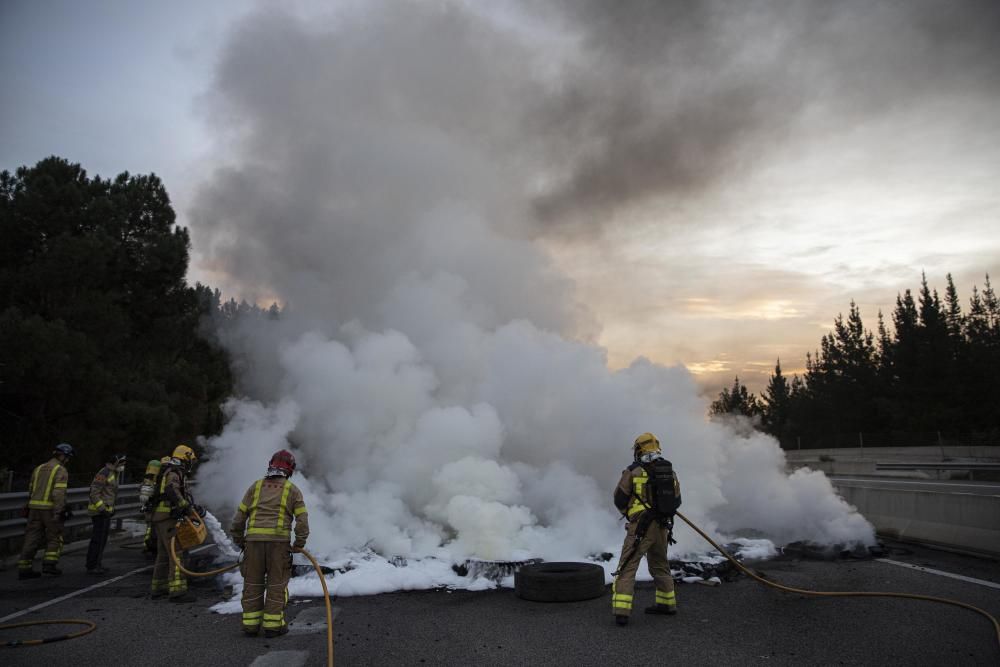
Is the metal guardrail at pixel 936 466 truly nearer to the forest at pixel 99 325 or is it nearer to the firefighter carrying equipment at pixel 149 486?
the forest at pixel 99 325

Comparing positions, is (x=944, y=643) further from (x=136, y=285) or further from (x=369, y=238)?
(x=136, y=285)

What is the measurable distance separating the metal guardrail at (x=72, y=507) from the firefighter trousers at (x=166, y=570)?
2710 mm

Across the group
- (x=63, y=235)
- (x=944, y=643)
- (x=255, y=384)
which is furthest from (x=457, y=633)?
(x=63, y=235)

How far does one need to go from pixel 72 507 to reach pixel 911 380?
57.0 meters

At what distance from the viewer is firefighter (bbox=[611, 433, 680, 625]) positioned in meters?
6.69

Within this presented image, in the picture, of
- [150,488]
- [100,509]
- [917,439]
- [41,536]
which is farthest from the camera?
[917,439]

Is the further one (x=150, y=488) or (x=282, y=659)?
(x=150, y=488)

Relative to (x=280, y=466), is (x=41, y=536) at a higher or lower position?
lower

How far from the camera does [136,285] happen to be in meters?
20.7

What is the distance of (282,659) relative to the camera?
556cm

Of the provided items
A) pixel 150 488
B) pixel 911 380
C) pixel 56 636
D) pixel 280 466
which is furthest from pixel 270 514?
pixel 911 380

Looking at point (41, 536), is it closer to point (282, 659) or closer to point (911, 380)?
point (282, 659)

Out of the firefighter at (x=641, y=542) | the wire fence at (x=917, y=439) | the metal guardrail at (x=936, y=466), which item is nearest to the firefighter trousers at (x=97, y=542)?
the firefighter at (x=641, y=542)

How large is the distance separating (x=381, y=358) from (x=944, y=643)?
10474 mm
